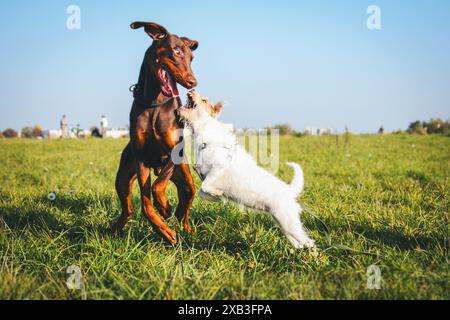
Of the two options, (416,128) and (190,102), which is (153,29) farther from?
(416,128)

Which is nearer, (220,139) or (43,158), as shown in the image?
(220,139)

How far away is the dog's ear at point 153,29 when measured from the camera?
293cm

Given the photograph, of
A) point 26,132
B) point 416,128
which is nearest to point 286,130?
point 416,128

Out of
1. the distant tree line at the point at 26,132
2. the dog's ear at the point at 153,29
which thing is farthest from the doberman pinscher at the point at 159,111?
the distant tree line at the point at 26,132

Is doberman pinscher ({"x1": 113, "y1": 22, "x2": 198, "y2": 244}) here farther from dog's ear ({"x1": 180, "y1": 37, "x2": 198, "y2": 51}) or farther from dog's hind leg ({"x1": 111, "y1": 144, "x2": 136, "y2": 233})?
dog's hind leg ({"x1": 111, "y1": 144, "x2": 136, "y2": 233})

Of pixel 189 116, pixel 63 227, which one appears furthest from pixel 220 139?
pixel 63 227

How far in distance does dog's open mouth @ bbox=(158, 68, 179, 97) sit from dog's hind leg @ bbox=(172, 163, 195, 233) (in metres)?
0.63

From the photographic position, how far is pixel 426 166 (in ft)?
28.0

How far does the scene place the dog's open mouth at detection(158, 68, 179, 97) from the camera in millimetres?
2987

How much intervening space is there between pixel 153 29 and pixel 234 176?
1.38 metres

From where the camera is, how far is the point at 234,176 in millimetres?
2814

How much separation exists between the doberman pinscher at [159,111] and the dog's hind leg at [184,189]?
1.0 inches
